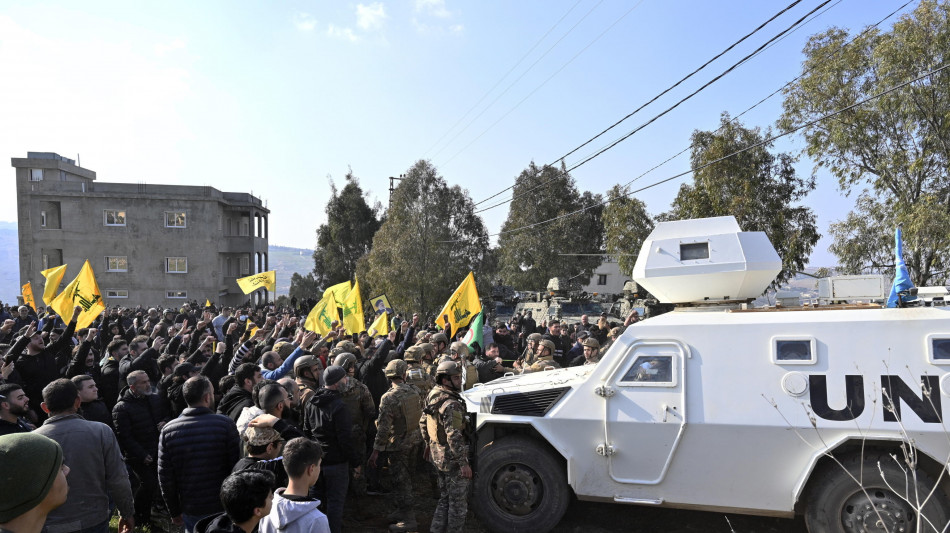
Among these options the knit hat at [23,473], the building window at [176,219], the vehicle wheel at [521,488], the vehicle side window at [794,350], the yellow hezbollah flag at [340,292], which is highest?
the building window at [176,219]

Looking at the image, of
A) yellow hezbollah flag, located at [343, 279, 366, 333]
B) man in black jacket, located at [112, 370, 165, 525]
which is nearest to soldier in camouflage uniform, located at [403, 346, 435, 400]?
man in black jacket, located at [112, 370, 165, 525]

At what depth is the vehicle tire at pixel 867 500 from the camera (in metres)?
4.79

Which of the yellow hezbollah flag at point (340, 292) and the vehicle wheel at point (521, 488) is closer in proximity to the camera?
the vehicle wheel at point (521, 488)

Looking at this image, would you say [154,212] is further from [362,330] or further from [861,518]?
[861,518]

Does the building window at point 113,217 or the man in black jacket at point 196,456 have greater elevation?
the building window at point 113,217

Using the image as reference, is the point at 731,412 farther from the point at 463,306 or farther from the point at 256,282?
the point at 256,282

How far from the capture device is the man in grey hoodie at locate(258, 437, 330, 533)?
290 cm

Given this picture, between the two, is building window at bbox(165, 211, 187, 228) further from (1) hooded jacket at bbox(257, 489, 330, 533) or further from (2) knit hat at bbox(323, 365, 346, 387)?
(1) hooded jacket at bbox(257, 489, 330, 533)

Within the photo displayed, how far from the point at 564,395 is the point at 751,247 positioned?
2.39 metres

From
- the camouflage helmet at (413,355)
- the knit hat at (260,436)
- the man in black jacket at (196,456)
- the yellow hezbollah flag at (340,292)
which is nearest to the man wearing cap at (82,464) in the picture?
the man in black jacket at (196,456)

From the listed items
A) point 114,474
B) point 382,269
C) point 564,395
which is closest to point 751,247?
point 564,395

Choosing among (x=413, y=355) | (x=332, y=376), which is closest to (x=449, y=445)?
(x=332, y=376)

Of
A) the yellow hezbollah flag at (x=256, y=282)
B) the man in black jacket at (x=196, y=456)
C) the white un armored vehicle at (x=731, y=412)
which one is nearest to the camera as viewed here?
the man in black jacket at (x=196, y=456)

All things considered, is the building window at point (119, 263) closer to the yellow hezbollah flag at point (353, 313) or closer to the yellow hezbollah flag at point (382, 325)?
the yellow hezbollah flag at point (382, 325)
